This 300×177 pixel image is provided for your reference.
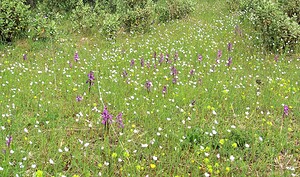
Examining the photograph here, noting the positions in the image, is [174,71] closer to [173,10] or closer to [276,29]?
[276,29]

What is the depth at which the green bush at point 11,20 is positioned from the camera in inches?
397

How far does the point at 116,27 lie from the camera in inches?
449

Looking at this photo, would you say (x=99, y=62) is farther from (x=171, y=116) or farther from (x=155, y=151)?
(x=155, y=151)

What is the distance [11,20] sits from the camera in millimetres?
10102

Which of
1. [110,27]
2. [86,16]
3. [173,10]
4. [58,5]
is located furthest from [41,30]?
[173,10]

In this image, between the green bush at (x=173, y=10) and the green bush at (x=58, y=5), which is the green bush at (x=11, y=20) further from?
the green bush at (x=173, y=10)

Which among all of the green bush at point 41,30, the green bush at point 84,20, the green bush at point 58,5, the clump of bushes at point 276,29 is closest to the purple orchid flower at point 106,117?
the green bush at point 41,30

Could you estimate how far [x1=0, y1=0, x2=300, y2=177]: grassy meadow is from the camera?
15.4ft

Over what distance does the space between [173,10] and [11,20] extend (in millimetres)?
6598

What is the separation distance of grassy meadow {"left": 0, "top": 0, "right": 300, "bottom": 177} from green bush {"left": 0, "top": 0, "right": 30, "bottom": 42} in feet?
1.33

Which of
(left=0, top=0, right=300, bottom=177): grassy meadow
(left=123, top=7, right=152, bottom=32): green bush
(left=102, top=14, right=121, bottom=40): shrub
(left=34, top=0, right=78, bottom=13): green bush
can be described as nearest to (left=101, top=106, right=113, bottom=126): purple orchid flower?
(left=0, top=0, right=300, bottom=177): grassy meadow

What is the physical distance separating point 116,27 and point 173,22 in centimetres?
282

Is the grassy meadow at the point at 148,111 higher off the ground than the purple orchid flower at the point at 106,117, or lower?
lower

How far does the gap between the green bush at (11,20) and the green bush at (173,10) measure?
5623 mm
